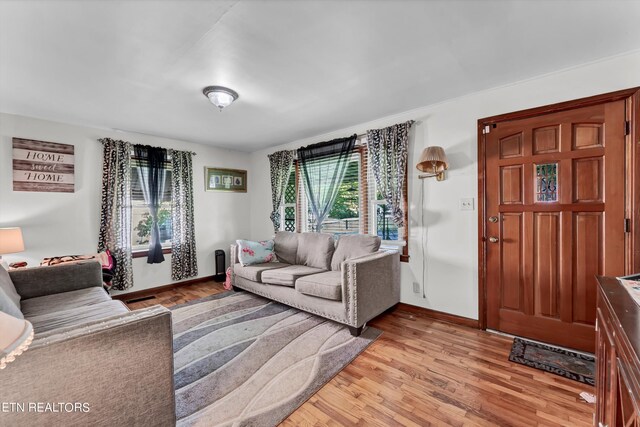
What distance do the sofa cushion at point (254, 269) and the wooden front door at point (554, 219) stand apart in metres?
2.52

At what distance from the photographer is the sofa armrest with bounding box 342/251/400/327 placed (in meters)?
2.54

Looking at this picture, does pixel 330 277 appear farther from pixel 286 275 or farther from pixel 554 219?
pixel 554 219

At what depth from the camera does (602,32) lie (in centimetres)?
179

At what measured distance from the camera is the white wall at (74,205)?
3.04 meters

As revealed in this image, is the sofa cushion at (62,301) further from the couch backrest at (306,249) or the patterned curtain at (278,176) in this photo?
the patterned curtain at (278,176)

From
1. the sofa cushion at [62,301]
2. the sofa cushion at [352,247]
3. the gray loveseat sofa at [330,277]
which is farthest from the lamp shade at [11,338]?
the sofa cushion at [352,247]

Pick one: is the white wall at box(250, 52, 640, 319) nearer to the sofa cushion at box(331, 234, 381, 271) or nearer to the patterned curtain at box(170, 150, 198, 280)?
the sofa cushion at box(331, 234, 381, 271)

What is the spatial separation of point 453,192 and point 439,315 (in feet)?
4.45

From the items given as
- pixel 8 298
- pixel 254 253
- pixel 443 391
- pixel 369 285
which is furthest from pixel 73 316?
pixel 443 391

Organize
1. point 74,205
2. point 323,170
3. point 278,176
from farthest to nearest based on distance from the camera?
point 278,176 < point 323,170 < point 74,205

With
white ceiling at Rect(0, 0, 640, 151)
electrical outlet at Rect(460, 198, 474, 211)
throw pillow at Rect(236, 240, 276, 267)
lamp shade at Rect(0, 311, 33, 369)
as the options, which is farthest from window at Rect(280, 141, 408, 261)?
lamp shade at Rect(0, 311, 33, 369)

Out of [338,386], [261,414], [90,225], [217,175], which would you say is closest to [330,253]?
[338,386]

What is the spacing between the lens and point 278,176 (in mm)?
4637

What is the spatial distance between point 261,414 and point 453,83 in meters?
3.04
